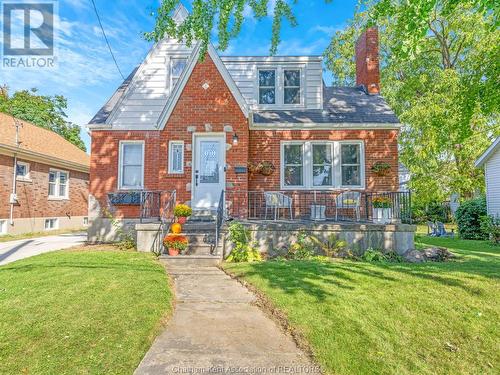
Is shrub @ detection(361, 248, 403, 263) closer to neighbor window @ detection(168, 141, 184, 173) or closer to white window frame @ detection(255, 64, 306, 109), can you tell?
neighbor window @ detection(168, 141, 184, 173)

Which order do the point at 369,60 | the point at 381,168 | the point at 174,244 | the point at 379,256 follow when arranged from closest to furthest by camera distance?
the point at 174,244 < the point at 379,256 < the point at 381,168 < the point at 369,60

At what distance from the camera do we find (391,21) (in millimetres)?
20094

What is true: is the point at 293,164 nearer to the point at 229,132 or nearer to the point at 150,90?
the point at 229,132

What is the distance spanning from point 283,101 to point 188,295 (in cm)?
916

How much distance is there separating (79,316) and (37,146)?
15854 mm

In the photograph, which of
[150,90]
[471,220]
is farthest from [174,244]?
[471,220]

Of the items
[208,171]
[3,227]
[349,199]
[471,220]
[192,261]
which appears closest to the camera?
[192,261]

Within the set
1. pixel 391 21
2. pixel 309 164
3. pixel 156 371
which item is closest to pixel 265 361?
pixel 156 371

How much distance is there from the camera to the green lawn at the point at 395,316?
2.78m

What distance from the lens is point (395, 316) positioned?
3.62 m

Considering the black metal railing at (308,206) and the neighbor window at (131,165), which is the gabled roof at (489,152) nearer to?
the black metal railing at (308,206)

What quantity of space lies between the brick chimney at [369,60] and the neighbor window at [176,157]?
861 cm

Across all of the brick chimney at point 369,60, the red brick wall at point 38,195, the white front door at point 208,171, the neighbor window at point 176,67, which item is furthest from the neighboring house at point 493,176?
Result: the red brick wall at point 38,195

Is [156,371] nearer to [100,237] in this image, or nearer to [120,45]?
[100,237]
